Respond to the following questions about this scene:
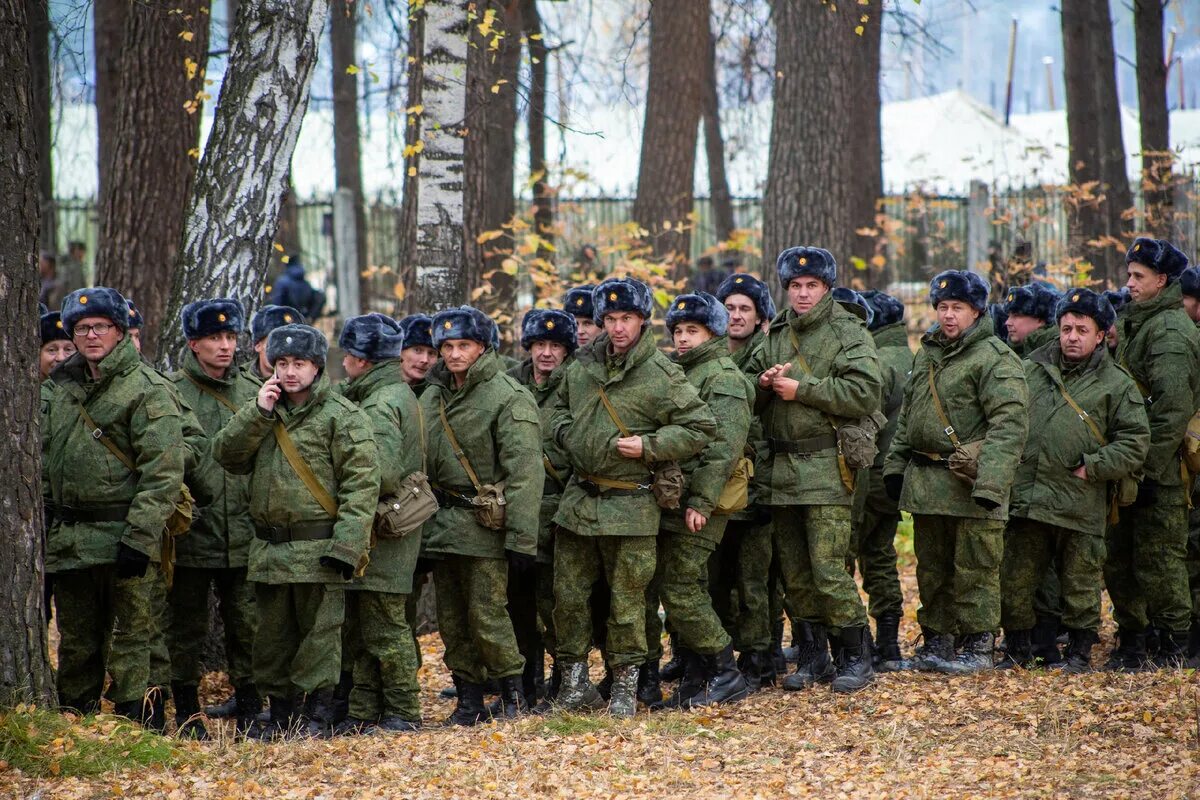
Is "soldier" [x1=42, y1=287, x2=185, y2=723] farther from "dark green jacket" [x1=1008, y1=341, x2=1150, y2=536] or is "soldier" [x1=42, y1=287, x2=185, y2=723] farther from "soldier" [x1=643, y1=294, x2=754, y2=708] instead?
"dark green jacket" [x1=1008, y1=341, x2=1150, y2=536]

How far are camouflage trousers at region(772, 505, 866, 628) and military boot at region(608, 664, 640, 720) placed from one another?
105 cm

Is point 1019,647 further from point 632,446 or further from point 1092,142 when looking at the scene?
point 1092,142

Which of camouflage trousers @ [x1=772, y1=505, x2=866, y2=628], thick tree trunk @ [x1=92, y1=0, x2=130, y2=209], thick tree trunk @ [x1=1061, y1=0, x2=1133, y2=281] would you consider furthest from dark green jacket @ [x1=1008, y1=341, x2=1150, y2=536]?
thick tree trunk @ [x1=92, y1=0, x2=130, y2=209]

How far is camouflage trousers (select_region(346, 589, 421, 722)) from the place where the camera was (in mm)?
6965

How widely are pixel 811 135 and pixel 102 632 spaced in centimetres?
814

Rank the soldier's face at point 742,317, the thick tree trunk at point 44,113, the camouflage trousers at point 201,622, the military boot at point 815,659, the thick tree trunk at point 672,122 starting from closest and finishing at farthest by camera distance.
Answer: the camouflage trousers at point 201,622
the military boot at point 815,659
the soldier's face at point 742,317
the thick tree trunk at point 44,113
the thick tree trunk at point 672,122

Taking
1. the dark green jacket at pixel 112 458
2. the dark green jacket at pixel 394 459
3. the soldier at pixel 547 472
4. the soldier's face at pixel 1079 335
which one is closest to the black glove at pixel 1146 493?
the soldier's face at pixel 1079 335

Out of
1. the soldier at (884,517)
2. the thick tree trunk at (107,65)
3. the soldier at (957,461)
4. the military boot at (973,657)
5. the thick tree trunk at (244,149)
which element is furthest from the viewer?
the thick tree trunk at (107,65)

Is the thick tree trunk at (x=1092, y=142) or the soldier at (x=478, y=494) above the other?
the thick tree trunk at (x=1092, y=142)

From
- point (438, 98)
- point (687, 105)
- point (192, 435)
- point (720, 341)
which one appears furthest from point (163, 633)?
point (687, 105)

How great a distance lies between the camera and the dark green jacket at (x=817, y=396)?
23.4 feet

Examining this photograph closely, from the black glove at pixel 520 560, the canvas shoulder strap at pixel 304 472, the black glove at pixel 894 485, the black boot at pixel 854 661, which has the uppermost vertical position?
the canvas shoulder strap at pixel 304 472

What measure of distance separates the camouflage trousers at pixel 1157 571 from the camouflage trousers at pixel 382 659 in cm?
433

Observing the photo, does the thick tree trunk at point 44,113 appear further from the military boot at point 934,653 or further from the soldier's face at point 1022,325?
the military boot at point 934,653
